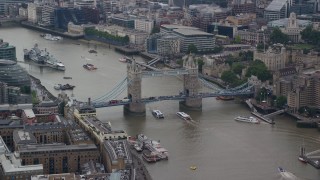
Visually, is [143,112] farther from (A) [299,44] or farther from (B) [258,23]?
(B) [258,23]

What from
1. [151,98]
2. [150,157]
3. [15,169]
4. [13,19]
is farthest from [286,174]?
[13,19]

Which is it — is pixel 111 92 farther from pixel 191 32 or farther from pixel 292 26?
pixel 292 26

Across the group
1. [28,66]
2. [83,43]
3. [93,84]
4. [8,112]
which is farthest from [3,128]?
[83,43]

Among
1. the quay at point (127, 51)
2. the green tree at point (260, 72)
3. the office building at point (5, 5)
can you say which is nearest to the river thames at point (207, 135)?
the green tree at point (260, 72)

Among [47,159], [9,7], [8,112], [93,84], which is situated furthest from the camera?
[9,7]

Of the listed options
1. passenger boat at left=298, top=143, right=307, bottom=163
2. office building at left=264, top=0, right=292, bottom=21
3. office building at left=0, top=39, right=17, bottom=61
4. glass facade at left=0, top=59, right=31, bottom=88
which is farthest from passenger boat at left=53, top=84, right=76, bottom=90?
office building at left=264, top=0, right=292, bottom=21

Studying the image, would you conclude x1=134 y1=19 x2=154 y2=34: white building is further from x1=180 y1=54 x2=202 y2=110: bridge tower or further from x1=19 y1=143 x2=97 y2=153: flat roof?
x1=19 y1=143 x2=97 y2=153: flat roof
